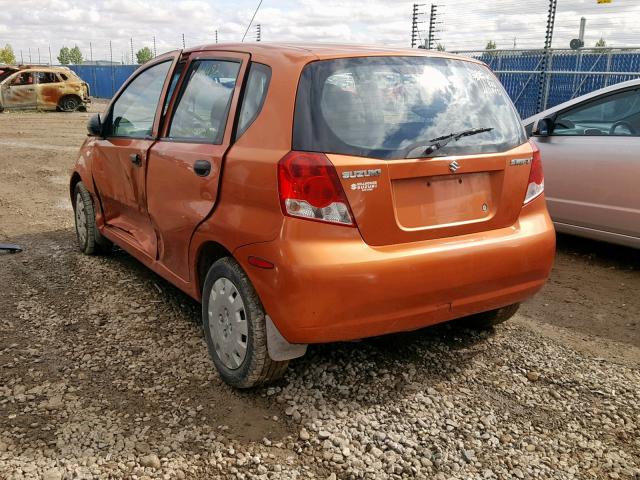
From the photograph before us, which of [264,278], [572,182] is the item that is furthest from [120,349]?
[572,182]

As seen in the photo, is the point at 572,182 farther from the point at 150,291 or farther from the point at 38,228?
the point at 38,228

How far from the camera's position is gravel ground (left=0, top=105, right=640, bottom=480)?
8.80 ft

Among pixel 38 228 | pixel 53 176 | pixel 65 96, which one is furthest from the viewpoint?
pixel 65 96

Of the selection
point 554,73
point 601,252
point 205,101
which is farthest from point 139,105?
point 554,73

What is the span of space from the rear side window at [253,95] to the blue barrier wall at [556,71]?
963cm

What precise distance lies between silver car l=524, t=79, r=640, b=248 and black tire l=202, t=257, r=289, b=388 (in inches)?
133

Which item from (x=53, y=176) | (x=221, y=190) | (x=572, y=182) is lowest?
(x=53, y=176)

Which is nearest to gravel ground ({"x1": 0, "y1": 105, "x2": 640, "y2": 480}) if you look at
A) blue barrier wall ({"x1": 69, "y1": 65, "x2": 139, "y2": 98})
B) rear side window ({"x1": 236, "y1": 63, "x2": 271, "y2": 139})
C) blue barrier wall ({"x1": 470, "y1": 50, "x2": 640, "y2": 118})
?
rear side window ({"x1": 236, "y1": 63, "x2": 271, "y2": 139})

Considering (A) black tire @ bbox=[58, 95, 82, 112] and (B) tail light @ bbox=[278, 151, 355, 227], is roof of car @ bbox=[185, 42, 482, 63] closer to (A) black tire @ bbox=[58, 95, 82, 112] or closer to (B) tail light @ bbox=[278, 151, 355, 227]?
(B) tail light @ bbox=[278, 151, 355, 227]

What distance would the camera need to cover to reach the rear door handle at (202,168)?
10.7 feet

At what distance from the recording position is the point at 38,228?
664cm

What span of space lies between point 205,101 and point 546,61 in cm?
1066

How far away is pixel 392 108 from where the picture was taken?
2.95 metres

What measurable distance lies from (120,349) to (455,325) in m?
2.02
